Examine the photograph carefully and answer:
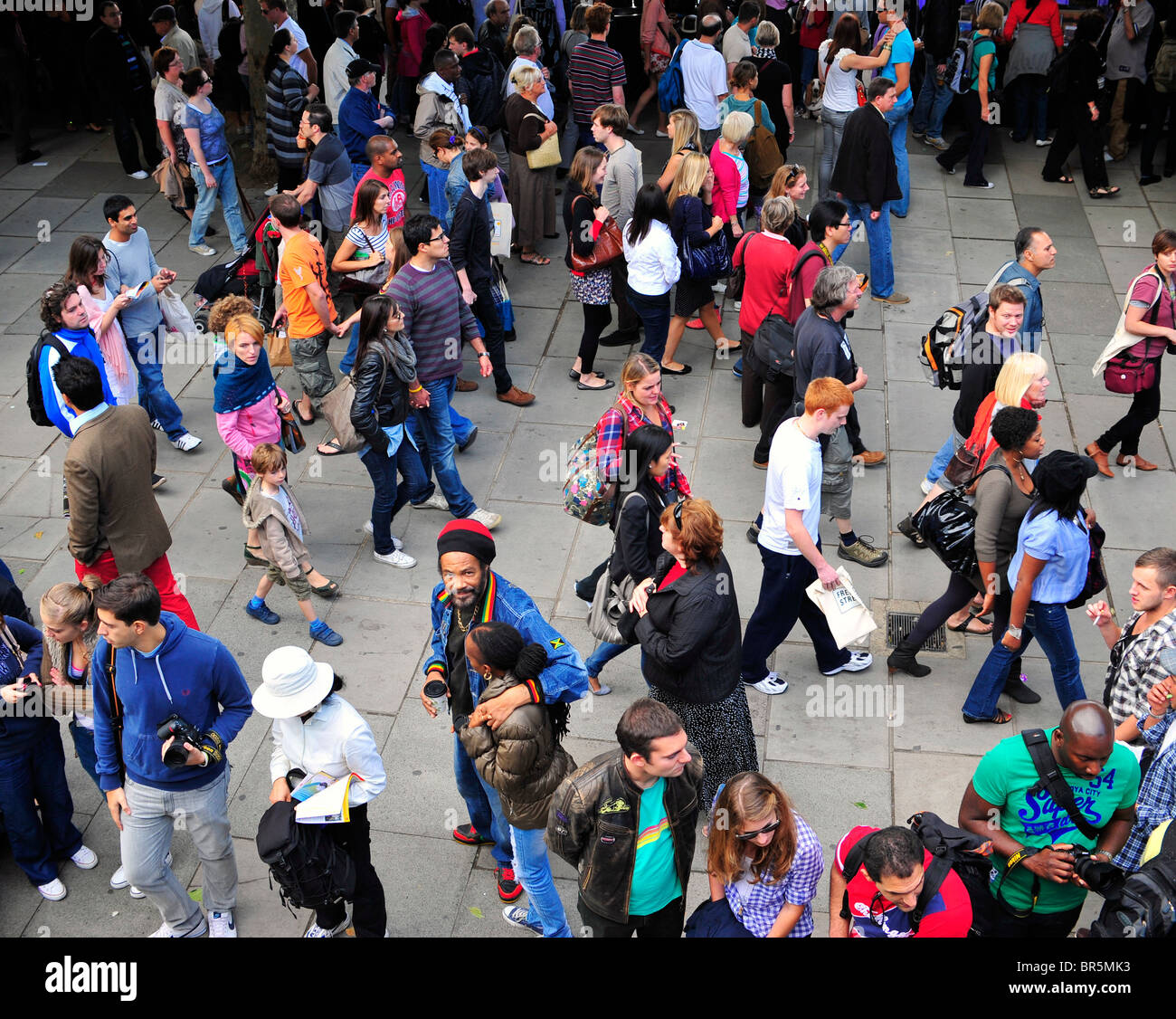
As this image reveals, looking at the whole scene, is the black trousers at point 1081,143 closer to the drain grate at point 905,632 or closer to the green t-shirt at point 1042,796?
the drain grate at point 905,632

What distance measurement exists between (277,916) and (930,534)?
380 centimetres

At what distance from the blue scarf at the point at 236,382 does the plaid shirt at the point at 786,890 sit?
171 inches

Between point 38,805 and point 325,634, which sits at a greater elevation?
point 38,805

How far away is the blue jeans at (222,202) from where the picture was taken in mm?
10680

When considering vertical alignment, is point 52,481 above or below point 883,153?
below

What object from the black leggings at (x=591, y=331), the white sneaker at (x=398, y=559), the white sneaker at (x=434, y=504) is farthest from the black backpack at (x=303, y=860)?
the black leggings at (x=591, y=331)

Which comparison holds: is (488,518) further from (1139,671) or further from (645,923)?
(1139,671)

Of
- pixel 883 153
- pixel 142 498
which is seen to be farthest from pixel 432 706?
pixel 883 153

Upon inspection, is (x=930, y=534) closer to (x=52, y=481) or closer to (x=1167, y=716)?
(x=1167, y=716)

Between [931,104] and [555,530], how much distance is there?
817 cm

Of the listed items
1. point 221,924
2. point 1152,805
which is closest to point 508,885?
point 221,924

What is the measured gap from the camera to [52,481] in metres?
8.48

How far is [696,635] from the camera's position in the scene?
516cm

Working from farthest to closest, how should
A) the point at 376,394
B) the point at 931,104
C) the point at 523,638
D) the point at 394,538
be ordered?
the point at 931,104, the point at 394,538, the point at 376,394, the point at 523,638
